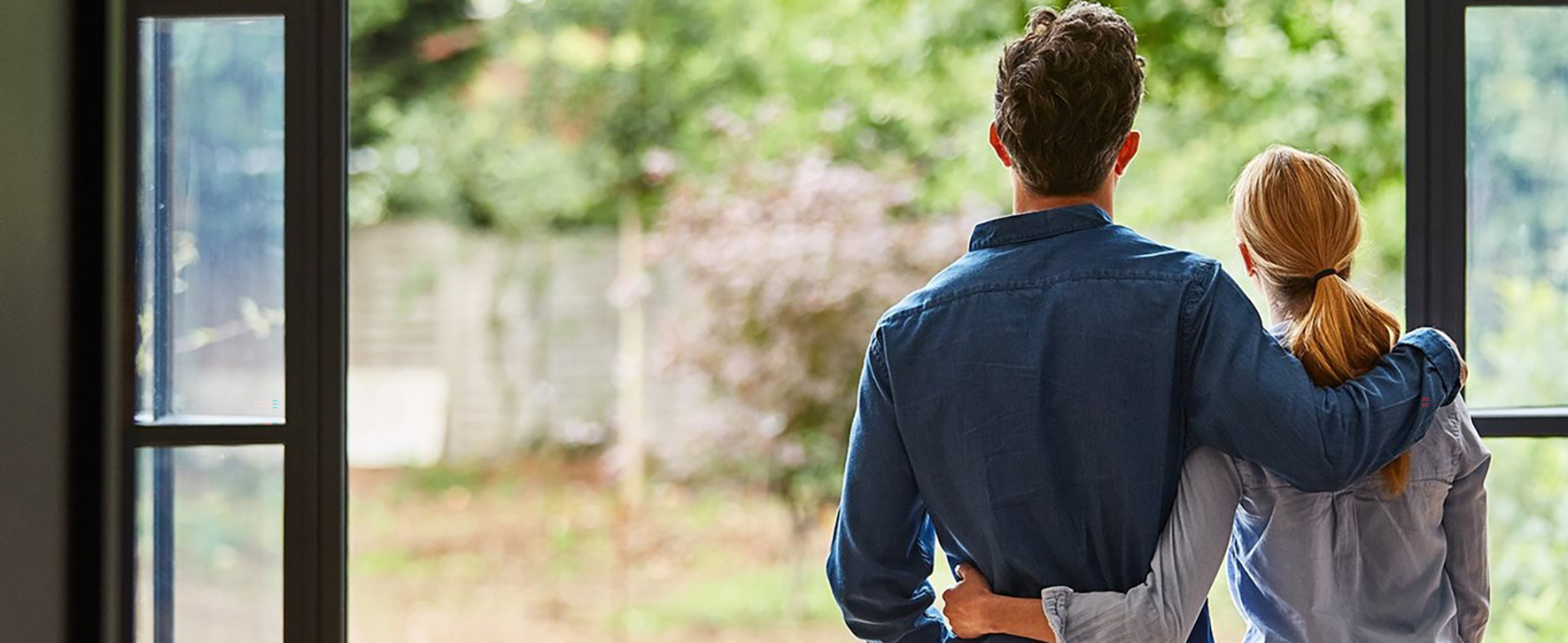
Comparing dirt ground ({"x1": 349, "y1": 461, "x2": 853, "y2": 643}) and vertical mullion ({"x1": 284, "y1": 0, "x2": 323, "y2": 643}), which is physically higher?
vertical mullion ({"x1": 284, "y1": 0, "x2": 323, "y2": 643})

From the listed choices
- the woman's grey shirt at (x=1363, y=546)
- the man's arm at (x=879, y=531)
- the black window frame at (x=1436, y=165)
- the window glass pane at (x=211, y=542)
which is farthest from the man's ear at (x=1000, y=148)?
the window glass pane at (x=211, y=542)

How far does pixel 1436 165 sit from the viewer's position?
6.19 feet

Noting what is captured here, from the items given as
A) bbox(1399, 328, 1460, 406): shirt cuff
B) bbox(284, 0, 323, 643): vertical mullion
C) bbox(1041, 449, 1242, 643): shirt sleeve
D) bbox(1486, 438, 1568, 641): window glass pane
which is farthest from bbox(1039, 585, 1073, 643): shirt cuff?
bbox(284, 0, 323, 643): vertical mullion

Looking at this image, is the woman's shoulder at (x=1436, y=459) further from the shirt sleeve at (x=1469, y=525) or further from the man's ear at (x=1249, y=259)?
the man's ear at (x=1249, y=259)

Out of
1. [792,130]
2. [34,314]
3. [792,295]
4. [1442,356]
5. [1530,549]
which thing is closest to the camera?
[1442,356]

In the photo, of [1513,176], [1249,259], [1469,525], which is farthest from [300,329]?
[1513,176]

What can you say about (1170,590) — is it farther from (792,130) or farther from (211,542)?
(792,130)

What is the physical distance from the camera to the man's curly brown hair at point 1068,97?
141cm

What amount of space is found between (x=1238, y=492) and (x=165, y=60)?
1.52m

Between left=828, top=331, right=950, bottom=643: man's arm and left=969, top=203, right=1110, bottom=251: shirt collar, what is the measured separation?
0.17 metres

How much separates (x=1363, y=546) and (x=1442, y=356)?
215 millimetres

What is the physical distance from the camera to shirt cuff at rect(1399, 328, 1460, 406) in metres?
1.43

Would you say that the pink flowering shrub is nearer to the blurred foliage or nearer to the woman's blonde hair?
the blurred foliage

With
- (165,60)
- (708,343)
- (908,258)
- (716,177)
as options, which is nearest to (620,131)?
(716,177)
